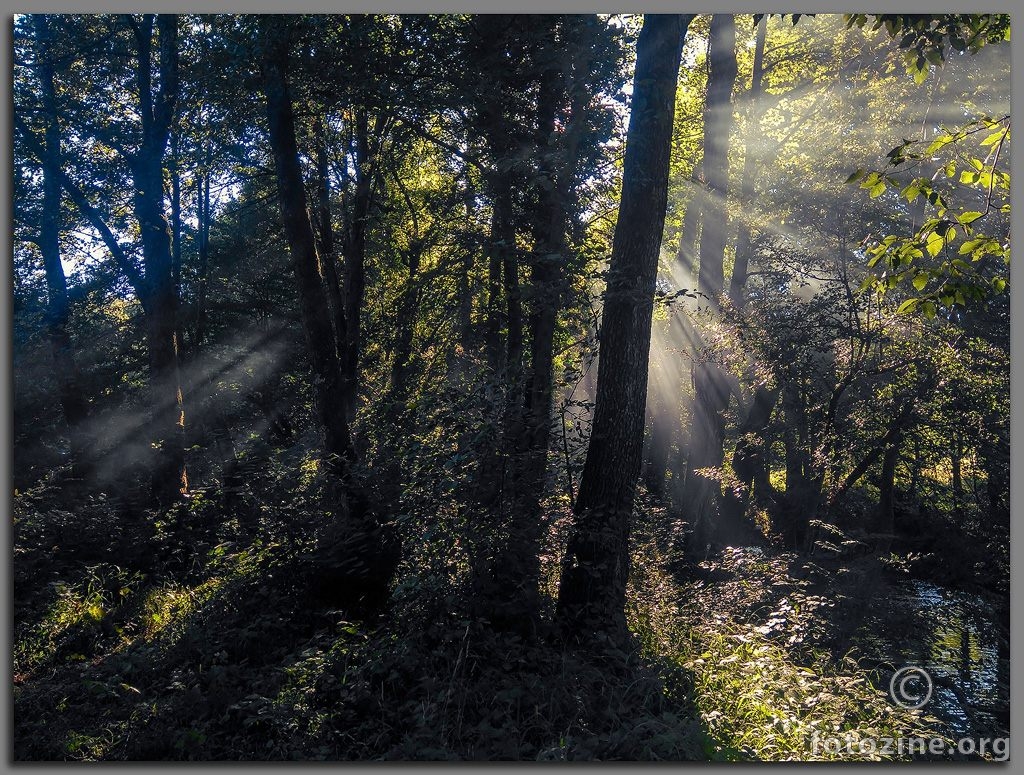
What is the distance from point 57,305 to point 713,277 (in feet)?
41.6

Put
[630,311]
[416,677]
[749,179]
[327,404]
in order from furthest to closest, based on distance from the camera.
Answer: [749,179] → [327,404] → [630,311] → [416,677]

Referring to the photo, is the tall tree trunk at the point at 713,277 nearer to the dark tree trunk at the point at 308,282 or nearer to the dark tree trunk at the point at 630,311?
the dark tree trunk at the point at 308,282

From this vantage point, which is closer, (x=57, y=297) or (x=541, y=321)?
(x=541, y=321)

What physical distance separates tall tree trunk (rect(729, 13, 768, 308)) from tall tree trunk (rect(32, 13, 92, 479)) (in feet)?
42.8

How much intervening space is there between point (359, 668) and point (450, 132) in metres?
9.11

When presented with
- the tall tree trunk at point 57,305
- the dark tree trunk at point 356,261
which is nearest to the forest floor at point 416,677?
the tall tree trunk at point 57,305

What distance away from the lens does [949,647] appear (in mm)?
7598

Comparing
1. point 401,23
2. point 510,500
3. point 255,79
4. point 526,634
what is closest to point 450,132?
point 401,23

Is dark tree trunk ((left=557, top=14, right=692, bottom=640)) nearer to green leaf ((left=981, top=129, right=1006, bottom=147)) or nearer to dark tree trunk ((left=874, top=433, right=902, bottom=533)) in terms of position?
green leaf ((left=981, top=129, right=1006, bottom=147))

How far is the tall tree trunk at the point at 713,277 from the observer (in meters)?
13.7

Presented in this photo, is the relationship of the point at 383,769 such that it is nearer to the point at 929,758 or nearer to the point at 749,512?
the point at 929,758

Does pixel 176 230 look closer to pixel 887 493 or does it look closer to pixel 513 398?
pixel 513 398

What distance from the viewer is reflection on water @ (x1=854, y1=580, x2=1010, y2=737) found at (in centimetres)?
575

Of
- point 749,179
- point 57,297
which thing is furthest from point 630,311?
point 57,297
